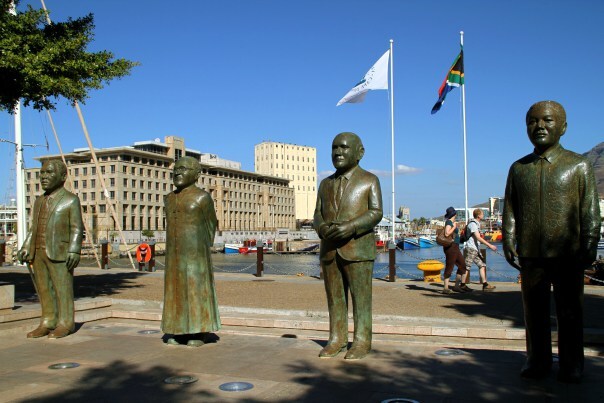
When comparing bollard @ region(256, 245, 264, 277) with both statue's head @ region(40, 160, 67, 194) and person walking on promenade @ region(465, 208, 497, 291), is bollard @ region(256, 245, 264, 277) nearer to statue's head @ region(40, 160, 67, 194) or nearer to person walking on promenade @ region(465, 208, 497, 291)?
person walking on promenade @ region(465, 208, 497, 291)

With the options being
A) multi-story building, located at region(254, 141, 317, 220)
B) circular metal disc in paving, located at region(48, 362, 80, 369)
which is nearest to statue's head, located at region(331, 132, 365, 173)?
circular metal disc in paving, located at region(48, 362, 80, 369)

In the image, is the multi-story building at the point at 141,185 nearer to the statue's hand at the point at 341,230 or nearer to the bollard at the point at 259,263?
the bollard at the point at 259,263

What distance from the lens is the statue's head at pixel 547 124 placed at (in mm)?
5148

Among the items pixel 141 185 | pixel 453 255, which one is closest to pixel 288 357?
pixel 453 255

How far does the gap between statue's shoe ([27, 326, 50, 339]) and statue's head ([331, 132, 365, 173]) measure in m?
4.72

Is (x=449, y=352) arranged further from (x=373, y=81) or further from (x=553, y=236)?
(x=373, y=81)

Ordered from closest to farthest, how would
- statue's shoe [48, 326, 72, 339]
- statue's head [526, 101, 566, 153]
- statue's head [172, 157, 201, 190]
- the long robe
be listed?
statue's head [526, 101, 566, 153] < the long robe < statue's head [172, 157, 201, 190] < statue's shoe [48, 326, 72, 339]

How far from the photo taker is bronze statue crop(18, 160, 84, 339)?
25.6 ft

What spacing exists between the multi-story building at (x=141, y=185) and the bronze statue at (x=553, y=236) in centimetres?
7258

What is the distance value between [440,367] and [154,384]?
9.30 feet

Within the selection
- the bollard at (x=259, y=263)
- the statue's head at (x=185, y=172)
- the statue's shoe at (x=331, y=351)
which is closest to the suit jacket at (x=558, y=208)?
the statue's shoe at (x=331, y=351)

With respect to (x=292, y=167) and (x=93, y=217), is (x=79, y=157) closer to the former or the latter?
(x=93, y=217)

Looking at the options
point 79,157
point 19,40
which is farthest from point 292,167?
point 19,40

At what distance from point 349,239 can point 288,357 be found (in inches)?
60.3
